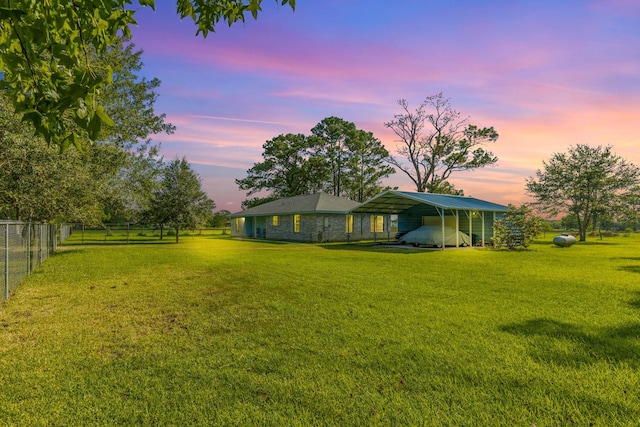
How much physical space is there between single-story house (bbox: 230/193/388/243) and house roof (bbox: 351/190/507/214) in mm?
2183

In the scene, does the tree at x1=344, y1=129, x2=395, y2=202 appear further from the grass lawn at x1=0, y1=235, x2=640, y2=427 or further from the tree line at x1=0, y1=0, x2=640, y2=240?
the grass lawn at x1=0, y1=235, x2=640, y2=427

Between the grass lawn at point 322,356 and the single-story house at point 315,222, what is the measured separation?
1857cm

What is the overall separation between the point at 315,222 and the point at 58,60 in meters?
24.6

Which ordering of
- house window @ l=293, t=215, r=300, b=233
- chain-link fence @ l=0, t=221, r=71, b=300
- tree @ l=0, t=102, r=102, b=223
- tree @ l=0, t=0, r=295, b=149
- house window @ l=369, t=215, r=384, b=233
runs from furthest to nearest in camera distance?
house window @ l=369, t=215, r=384, b=233 < house window @ l=293, t=215, r=300, b=233 < tree @ l=0, t=102, r=102, b=223 < chain-link fence @ l=0, t=221, r=71, b=300 < tree @ l=0, t=0, r=295, b=149

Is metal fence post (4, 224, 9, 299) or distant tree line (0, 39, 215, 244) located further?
distant tree line (0, 39, 215, 244)

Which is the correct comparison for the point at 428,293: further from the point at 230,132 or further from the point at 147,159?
the point at 147,159

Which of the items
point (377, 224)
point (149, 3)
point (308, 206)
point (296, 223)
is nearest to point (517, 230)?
point (377, 224)

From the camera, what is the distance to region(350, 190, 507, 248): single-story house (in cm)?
2077

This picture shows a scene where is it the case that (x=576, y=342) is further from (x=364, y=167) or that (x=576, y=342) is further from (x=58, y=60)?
(x=364, y=167)

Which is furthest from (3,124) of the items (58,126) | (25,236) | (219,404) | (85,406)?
(219,404)

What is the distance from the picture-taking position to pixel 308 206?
28.7 m

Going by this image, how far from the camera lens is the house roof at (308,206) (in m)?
27.5

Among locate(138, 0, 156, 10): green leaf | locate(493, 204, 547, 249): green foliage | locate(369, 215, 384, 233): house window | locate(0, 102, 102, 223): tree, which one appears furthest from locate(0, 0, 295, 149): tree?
locate(369, 215, 384, 233): house window

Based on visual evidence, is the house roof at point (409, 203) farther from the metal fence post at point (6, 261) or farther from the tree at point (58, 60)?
the tree at point (58, 60)
